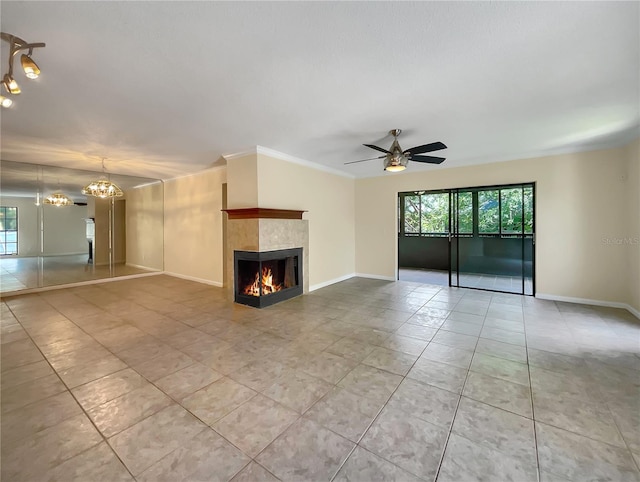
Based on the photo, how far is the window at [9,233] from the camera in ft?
20.5

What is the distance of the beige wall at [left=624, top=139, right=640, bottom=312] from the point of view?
12.5 ft

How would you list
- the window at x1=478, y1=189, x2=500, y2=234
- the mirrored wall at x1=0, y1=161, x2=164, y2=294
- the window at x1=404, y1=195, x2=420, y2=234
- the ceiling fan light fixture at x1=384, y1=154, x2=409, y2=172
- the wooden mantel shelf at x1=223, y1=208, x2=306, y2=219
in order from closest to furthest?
the ceiling fan light fixture at x1=384, y1=154, x2=409, y2=172 → the wooden mantel shelf at x1=223, y1=208, x2=306, y2=219 → the window at x1=478, y1=189, x2=500, y2=234 → the mirrored wall at x1=0, y1=161, x2=164, y2=294 → the window at x1=404, y1=195, x2=420, y2=234

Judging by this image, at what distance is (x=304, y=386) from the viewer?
219 cm

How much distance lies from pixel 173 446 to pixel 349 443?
1081 millimetres

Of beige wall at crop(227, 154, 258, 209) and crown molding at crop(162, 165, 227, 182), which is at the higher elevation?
crown molding at crop(162, 165, 227, 182)

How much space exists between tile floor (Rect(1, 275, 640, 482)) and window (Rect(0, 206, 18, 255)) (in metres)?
3.91

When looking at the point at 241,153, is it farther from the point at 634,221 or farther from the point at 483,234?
the point at 634,221

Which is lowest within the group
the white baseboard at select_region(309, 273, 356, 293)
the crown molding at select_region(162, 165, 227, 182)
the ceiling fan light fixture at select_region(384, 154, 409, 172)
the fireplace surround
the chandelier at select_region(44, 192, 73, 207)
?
the white baseboard at select_region(309, 273, 356, 293)

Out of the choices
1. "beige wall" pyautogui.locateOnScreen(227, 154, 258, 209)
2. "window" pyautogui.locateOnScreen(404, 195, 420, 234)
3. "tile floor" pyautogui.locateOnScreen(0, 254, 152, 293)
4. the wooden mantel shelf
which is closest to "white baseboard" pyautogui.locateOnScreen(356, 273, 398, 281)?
"window" pyautogui.locateOnScreen(404, 195, 420, 234)

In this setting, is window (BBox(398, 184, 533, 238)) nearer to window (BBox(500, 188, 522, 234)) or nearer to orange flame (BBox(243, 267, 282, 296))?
window (BBox(500, 188, 522, 234))

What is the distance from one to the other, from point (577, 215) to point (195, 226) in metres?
7.81

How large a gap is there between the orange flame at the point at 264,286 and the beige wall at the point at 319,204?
1.10 m

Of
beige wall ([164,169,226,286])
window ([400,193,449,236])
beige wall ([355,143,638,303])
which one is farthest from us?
window ([400,193,449,236])

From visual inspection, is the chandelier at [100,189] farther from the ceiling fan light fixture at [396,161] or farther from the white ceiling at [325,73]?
the ceiling fan light fixture at [396,161]
